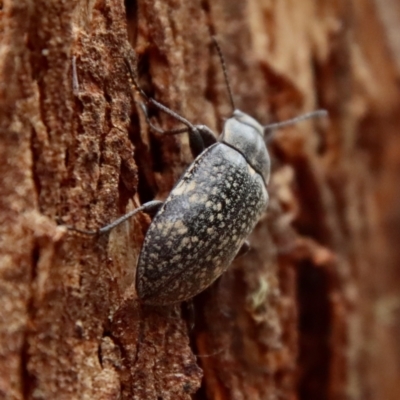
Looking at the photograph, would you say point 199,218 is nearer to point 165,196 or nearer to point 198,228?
point 198,228

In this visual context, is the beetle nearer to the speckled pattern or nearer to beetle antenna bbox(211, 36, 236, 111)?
the speckled pattern

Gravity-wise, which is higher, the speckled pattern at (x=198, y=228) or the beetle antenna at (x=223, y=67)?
the beetle antenna at (x=223, y=67)

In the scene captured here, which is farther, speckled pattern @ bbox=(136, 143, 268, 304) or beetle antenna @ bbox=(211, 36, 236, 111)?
beetle antenna @ bbox=(211, 36, 236, 111)

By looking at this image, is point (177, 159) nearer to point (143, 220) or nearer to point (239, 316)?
point (143, 220)

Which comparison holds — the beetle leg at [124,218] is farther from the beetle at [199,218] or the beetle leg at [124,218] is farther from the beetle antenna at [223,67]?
the beetle antenna at [223,67]

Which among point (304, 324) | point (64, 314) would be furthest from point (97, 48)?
point (304, 324)

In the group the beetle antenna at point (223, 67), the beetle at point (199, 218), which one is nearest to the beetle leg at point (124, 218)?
the beetle at point (199, 218)

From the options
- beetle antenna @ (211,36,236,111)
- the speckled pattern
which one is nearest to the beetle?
the speckled pattern

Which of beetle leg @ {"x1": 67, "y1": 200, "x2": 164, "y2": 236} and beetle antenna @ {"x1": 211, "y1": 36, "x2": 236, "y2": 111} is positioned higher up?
beetle antenna @ {"x1": 211, "y1": 36, "x2": 236, "y2": 111}
